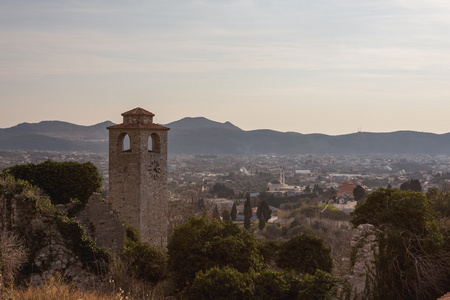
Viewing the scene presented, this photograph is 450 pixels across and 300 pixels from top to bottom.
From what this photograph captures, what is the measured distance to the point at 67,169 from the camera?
10906 mm

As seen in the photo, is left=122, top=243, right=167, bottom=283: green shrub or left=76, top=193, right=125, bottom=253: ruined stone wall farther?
left=122, top=243, right=167, bottom=283: green shrub

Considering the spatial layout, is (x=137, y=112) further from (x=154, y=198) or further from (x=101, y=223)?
(x=101, y=223)

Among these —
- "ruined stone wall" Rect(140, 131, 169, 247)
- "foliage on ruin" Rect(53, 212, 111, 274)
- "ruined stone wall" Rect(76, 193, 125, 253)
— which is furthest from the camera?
"ruined stone wall" Rect(140, 131, 169, 247)

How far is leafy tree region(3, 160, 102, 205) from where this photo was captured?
1070 centimetres

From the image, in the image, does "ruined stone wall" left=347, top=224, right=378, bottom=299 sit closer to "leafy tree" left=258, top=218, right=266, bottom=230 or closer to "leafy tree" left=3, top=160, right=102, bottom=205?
"leafy tree" left=3, top=160, right=102, bottom=205

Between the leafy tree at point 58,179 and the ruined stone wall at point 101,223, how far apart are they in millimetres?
307

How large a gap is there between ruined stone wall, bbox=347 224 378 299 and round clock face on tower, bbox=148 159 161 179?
9.73m

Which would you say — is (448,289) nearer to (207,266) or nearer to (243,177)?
(207,266)

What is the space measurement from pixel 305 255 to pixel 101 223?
18.6 ft

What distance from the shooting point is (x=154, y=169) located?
16.7 m

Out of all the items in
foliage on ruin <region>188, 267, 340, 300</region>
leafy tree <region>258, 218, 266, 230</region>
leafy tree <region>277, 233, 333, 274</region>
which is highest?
foliage on ruin <region>188, 267, 340, 300</region>

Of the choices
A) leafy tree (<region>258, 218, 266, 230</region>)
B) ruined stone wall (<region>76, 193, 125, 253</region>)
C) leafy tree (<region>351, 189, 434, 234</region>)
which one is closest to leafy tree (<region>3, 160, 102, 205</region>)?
ruined stone wall (<region>76, 193, 125, 253</region>)

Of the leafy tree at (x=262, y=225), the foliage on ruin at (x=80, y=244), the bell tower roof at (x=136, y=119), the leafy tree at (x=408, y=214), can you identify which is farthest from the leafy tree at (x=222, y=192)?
the leafy tree at (x=408, y=214)

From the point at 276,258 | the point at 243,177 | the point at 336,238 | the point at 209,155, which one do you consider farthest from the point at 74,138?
the point at 276,258
